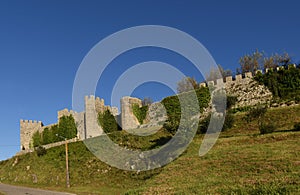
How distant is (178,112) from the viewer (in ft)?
169

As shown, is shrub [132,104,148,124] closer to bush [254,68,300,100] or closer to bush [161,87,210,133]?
bush [161,87,210,133]

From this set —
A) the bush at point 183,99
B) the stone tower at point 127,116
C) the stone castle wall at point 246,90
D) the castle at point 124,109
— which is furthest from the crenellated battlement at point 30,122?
the stone castle wall at point 246,90

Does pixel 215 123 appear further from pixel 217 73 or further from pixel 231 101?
pixel 217 73

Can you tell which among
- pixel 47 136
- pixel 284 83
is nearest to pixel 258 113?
pixel 284 83

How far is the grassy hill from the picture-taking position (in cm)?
1623

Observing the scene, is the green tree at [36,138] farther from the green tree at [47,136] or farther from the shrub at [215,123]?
the shrub at [215,123]

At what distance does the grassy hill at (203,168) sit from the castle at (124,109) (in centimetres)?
538

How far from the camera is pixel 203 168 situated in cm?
2175

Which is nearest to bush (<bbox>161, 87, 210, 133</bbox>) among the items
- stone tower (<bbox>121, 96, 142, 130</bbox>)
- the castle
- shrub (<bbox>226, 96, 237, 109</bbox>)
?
the castle

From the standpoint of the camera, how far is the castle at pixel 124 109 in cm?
4606

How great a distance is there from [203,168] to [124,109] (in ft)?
118

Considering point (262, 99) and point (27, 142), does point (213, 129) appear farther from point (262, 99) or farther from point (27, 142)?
point (27, 142)

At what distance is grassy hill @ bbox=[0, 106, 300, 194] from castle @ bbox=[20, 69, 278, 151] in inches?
212

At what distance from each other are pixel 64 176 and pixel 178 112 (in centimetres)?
2114
